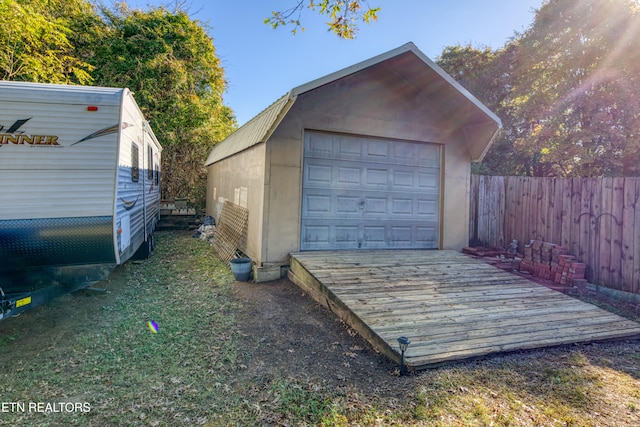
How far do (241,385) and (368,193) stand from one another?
4858mm

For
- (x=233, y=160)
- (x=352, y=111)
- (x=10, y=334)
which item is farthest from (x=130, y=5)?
(x=10, y=334)

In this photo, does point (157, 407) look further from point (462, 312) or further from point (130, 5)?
point (130, 5)

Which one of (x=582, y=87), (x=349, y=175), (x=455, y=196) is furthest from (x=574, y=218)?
(x=582, y=87)

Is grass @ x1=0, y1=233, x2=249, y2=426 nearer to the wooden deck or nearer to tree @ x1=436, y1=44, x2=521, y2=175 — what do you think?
the wooden deck

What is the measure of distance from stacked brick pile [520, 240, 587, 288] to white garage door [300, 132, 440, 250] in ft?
6.16

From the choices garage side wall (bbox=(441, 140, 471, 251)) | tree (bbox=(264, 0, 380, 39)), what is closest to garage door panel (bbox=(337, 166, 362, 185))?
garage side wall (bbox=(441, 140, 471, 251))

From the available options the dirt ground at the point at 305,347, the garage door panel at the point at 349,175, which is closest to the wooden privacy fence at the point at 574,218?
the garage door panel at the point at 349,175

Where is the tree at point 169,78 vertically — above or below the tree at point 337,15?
above

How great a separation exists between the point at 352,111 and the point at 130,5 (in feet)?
51.0

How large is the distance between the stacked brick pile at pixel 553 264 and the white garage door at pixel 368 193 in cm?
188

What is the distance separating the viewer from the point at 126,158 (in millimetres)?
4727

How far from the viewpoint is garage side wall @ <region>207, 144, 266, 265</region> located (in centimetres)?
653

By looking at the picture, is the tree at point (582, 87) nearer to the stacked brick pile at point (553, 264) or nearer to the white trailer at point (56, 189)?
the stacked brick pile at point (553, 264)

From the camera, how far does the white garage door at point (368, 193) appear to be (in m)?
6.80
